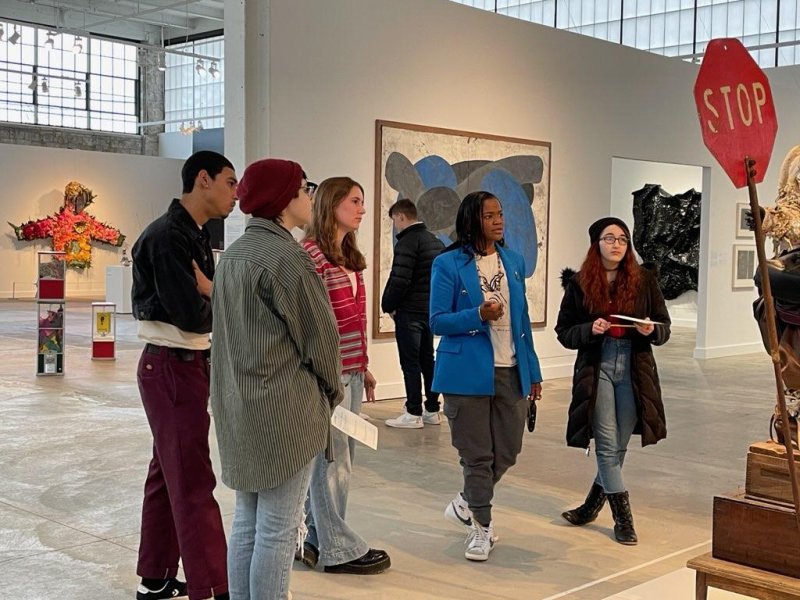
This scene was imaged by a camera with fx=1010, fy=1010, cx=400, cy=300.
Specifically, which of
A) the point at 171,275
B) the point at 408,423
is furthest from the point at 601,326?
the point at 408,423

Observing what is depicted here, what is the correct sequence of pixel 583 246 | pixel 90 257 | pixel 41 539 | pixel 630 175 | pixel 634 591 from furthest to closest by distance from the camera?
pixel 90 257 < pixel 630 175 < pixel 583 246 < pixel 41 539 < pixel 634 591

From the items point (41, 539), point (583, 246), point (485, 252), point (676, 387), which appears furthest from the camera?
point (583, 246)

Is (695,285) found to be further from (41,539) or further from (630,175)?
(41,539)

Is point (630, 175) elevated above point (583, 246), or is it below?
above

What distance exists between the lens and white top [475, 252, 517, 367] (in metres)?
4.07

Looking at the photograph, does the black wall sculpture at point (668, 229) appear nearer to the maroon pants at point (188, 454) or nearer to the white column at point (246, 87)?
the white column at point (246, 87)

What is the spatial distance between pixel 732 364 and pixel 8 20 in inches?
741

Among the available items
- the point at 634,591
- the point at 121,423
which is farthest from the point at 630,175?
the point at 634,591

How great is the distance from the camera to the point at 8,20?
23.4m

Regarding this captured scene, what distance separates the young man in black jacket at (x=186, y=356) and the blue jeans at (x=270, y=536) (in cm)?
55

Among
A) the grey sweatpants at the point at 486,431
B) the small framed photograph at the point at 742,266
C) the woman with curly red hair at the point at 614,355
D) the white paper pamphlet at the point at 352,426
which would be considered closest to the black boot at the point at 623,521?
the woman with curly red hair at the point at 614,355

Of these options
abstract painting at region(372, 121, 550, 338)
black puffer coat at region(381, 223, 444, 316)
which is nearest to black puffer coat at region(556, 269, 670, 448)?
black puffer coat at region(381, 223, 444, 316)

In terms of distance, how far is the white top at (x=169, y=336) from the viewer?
3273 millimetres

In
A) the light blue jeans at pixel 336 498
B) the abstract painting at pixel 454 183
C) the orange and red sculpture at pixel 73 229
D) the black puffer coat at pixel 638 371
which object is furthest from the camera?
the orange and red sculpture at pixel 73 229
